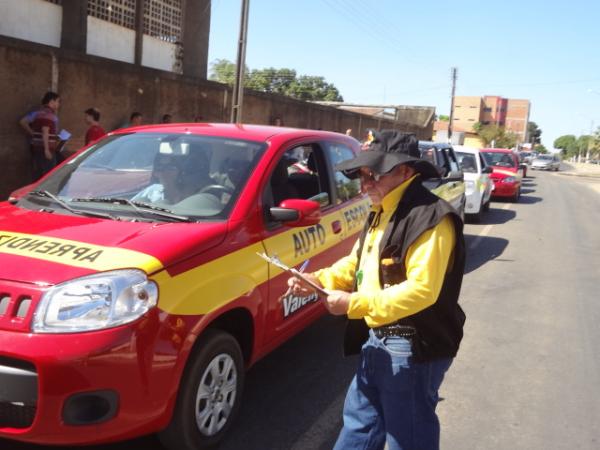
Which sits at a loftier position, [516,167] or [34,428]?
[516,167]

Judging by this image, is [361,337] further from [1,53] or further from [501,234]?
[501,234]

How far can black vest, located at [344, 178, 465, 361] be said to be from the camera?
6.81 ft

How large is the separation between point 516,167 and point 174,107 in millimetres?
10625

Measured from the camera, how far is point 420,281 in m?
1.99

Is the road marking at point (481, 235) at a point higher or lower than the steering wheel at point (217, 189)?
lower

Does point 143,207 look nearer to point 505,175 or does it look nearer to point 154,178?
point 154,178

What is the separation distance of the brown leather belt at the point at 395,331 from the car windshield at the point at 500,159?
54.2ft

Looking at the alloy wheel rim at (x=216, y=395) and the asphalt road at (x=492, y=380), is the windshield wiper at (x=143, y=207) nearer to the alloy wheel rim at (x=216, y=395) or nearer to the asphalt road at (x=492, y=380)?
the alloy wheel rim at (x=216, y=395)

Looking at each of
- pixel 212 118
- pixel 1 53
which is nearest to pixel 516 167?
pixel 212 118

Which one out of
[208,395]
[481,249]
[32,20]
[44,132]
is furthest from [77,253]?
[32,20]

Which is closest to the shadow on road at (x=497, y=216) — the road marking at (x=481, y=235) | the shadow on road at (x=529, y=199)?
the road marking at (x=481, y=235)

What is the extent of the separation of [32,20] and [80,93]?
11.5 feet

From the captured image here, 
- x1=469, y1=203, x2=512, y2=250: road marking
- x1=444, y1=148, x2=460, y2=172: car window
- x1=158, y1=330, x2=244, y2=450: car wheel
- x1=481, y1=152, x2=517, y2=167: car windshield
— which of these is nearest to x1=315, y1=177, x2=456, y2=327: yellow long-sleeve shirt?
x1=158, y1=330, x2=244, y2=450: car wheel

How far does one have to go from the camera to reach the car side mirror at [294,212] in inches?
136
